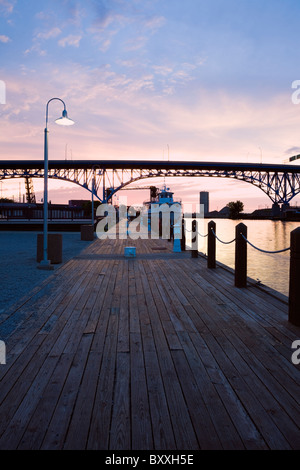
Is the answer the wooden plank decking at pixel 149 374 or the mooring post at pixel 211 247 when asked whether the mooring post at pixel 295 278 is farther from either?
the mooring post at pixel 211 247

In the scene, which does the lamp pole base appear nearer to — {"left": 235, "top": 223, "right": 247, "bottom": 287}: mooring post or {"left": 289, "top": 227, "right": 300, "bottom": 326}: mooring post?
{"left": 235, "top": 223, "right": 247, "bottom": 287}: mooring post

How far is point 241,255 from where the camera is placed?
264 inches

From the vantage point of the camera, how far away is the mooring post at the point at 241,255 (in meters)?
6.70

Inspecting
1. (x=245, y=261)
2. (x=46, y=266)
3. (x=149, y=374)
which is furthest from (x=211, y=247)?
(x=149, y=374)

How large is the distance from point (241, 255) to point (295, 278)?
2.35 metres

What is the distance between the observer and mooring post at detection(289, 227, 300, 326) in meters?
4.32

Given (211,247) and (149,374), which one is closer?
(149,374)

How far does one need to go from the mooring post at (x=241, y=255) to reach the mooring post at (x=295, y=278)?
2.21m

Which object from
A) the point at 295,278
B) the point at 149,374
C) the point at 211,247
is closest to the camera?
the point at 149,374

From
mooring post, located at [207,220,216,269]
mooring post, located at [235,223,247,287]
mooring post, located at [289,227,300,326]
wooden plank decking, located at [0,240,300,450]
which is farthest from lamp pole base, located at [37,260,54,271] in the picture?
mooring post, located at [289,227,300,326]

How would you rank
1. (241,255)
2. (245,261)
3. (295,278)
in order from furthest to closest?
1. (245,261)
2. (241,255)
3. (295,278)

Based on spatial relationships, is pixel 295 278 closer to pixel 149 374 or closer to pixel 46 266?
pixel 149 374

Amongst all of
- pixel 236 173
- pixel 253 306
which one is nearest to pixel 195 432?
pixel 253 306

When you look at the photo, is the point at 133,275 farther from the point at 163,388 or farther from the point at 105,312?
the point at 163,388
